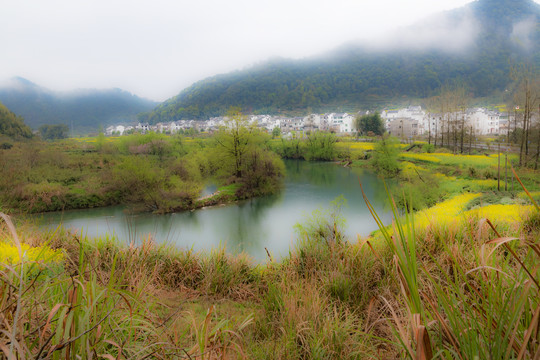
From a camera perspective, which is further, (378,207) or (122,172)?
(122,172)

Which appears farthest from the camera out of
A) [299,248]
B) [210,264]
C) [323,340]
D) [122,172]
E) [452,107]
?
[452,107]

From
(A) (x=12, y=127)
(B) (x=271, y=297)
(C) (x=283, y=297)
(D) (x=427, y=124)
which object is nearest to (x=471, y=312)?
(C) (x=283, y=297)

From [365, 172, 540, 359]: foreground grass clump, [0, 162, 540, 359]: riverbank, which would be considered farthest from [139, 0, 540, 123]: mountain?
[365, 172, 540, 359]: foreground grass clump

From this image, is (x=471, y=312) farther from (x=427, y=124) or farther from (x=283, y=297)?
(x=427, y=124)

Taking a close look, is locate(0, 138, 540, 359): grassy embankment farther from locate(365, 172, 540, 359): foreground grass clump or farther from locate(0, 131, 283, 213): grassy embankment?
locate(0, 131, 283, 213): grassy embankment

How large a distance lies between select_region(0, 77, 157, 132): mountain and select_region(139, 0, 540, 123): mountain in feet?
24.6

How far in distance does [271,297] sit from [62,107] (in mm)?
64379

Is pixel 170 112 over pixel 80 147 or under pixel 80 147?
over

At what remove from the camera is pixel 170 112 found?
67438mm

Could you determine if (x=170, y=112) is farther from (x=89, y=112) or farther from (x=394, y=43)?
(x=394, y=43)

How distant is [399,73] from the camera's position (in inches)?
3059

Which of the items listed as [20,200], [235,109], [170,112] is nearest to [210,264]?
[20,200]

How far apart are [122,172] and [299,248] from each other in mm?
17147

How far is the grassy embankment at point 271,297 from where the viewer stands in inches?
30.2
